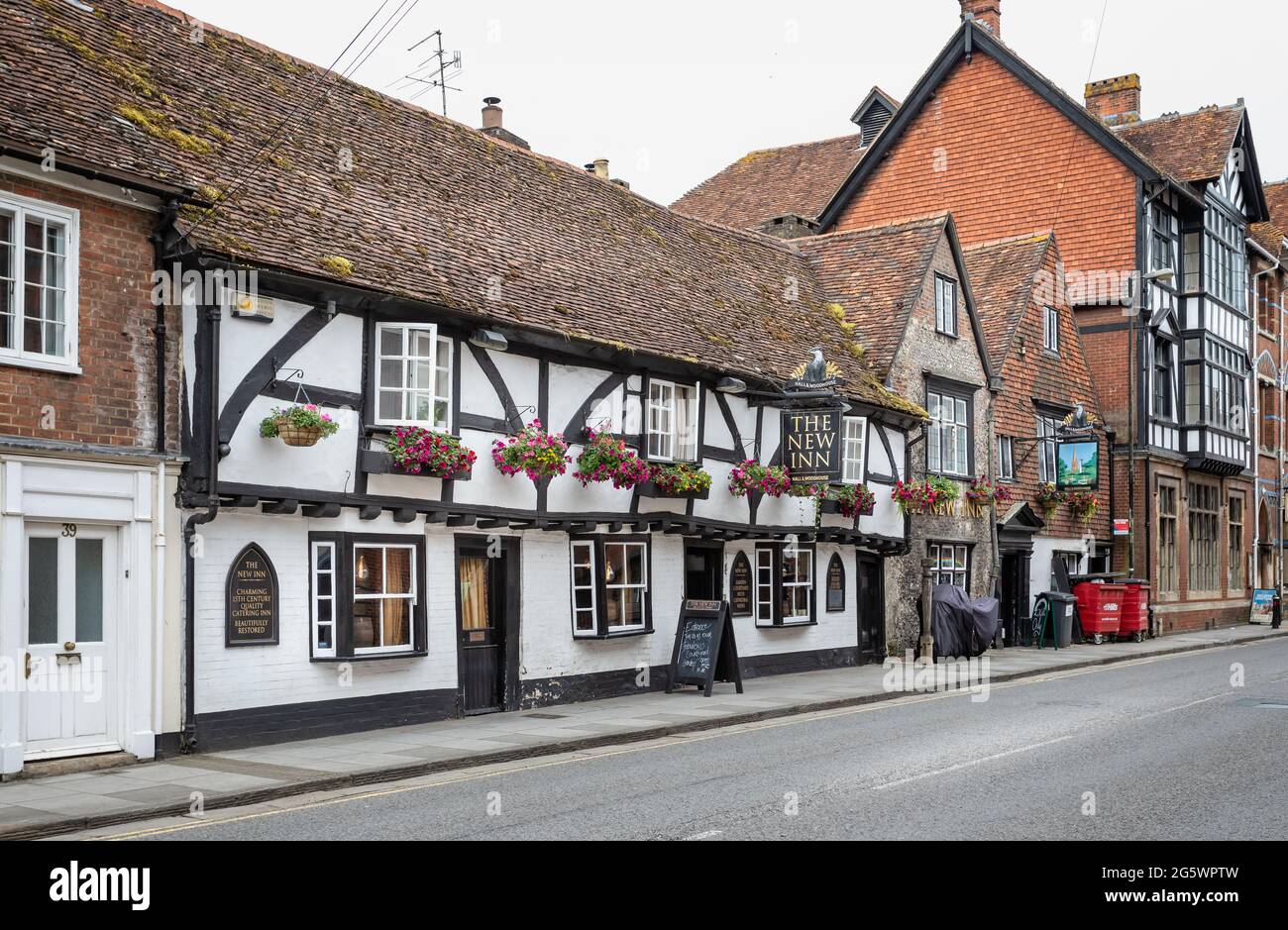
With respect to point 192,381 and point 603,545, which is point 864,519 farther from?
point 192,381

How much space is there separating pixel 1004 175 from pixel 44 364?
29.7m

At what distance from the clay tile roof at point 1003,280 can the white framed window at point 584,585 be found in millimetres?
14779

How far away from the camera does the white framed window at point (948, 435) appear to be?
27.6 meters

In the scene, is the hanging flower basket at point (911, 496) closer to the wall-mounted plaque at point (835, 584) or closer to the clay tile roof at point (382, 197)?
the clay tile roof at point (382, 197)

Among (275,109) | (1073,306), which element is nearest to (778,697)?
(275,109)

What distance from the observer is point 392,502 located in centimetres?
1581

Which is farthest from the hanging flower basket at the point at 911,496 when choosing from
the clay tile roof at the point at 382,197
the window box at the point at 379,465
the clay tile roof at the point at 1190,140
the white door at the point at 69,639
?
the clay tile roof at the point at 1190,140

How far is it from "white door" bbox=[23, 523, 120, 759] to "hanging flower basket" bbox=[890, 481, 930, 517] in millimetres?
16092

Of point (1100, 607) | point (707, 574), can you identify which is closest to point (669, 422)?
point (707, 574)

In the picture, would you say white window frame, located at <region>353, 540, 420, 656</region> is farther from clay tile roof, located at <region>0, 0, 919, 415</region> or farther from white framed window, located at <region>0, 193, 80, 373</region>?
white framed window, located at <region>0, 193, 80, 373</region>

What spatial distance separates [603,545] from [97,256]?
340 inches

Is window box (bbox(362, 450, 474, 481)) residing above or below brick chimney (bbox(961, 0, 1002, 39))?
below

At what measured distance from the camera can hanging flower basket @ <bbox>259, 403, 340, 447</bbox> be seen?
1410 cm

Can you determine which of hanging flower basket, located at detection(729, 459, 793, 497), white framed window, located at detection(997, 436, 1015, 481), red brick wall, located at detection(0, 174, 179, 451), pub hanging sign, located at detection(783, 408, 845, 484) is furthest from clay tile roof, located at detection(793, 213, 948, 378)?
red brick wall, located at detection(0, 174, 179, 451)
